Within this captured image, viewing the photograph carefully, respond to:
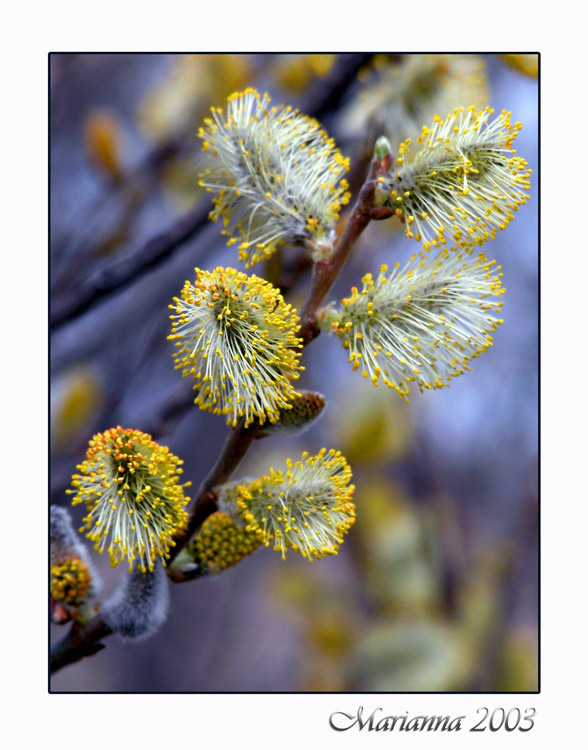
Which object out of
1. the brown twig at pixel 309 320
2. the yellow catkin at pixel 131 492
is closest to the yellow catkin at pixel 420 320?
the brown twig at pixel 309 320

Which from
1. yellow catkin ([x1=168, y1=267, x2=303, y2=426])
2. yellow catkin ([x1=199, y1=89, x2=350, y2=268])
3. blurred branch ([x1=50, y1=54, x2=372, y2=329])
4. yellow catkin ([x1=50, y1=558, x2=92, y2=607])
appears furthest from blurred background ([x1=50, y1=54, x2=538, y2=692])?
yellow catkin ([x1=168, y1=267, x2=303, y2=426])

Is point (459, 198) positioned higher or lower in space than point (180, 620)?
higher

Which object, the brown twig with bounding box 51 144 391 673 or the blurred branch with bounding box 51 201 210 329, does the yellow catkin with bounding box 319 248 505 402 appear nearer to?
the brown twig with bounding box 51 144 391 673

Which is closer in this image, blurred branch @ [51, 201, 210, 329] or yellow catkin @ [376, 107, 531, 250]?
yellow catkin @ [376, 107, 531, 250]

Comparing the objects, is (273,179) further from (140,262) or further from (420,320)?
(140,262)

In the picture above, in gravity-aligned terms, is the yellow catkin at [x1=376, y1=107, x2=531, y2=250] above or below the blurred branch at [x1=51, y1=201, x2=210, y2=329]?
below

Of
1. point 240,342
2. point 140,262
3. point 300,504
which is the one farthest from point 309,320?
point 140,262

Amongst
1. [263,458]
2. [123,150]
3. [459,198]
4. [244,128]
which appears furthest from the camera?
[263,458]

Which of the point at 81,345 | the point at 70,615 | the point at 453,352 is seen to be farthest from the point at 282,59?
the point at 70,615

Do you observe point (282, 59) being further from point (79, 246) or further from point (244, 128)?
point (244, 128)
